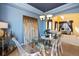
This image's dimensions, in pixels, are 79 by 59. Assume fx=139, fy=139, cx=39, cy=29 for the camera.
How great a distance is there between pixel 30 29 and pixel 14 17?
30cm

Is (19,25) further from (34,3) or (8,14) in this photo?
(34,3)

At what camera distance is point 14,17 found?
6.70 feet

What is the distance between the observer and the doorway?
2.06m

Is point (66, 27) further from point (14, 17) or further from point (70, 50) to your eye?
point (14, 17)

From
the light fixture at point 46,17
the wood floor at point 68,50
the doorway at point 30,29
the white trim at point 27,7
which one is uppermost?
the white trim at point 27,7

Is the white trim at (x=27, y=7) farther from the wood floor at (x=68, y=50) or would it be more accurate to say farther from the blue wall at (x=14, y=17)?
the wood floor at (x=68, y=50)

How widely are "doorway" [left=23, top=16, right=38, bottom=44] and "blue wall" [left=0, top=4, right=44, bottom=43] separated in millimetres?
59

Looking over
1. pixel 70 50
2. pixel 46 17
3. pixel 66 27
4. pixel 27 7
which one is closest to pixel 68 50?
pixel 70 50

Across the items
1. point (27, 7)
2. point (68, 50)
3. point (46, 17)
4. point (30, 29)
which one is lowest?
point (68, 50)

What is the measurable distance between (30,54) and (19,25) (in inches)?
18.2

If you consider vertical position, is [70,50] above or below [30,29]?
below

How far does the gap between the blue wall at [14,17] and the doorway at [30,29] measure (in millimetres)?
59

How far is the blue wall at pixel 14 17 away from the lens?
6.68 ft

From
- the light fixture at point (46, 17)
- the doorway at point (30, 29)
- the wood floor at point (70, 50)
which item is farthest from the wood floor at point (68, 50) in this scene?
the light fixture at point (46, 17)
